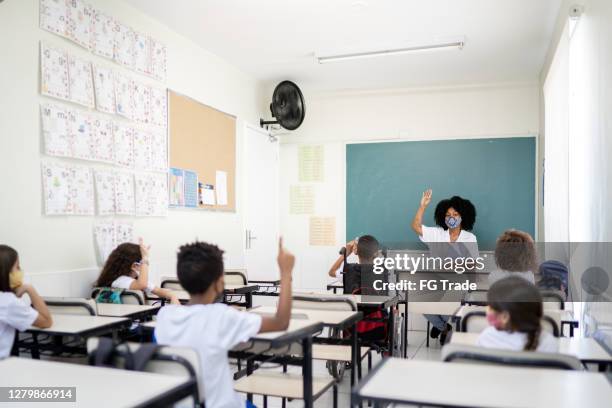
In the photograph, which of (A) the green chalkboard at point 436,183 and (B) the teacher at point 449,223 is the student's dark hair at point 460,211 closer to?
(B) the teacher at point 449,223

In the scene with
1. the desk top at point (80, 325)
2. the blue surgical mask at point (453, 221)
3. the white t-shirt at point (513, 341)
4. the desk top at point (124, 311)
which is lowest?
the desk top at point (124, 311)

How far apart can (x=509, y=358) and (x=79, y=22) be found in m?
3.40

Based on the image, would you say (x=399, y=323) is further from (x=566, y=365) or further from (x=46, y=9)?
(x=46, y=9)

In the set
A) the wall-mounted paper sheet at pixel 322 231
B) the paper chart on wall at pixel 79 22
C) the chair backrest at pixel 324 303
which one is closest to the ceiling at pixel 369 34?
the paper chart on wall at pixel 79 22

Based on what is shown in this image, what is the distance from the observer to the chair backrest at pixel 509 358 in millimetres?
1504

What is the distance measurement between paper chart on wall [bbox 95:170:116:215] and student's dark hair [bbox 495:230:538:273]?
260 centimetres

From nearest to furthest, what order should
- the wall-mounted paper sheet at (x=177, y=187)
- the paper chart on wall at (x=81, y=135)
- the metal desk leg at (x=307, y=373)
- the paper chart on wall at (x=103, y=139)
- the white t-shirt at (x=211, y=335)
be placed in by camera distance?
1. the white t-shirt at (x=211, y=335)
2. the metal desk leg at (x=307, y=373)
3. the paper chart on wall at (x=81, y=135)
4. the paper chart on wall at (x=103, y=139)
5. the wall-mounted paper sheet at (x=177, y=187)

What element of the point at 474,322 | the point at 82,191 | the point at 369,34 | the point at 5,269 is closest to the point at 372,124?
the point at 369,34

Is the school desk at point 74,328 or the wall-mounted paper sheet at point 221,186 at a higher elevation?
the wall-mounted paper sheet at point 221,186

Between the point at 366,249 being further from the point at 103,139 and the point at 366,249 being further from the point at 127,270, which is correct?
the point at 103,139

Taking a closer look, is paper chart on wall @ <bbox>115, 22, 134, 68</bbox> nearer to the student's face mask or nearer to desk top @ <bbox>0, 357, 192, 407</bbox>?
Answer: the student's face mask

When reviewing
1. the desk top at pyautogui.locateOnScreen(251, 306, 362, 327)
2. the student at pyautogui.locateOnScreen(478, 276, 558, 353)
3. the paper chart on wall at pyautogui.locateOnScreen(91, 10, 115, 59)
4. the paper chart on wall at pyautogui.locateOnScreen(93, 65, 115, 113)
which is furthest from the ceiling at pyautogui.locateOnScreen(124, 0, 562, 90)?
the student at pyautogui.locateOnScreen(478, 276, 558, 353)

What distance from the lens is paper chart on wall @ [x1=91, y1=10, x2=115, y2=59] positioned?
12.6ft

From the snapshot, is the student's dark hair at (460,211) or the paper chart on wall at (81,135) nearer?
the paper chart on wall at (81,135)
